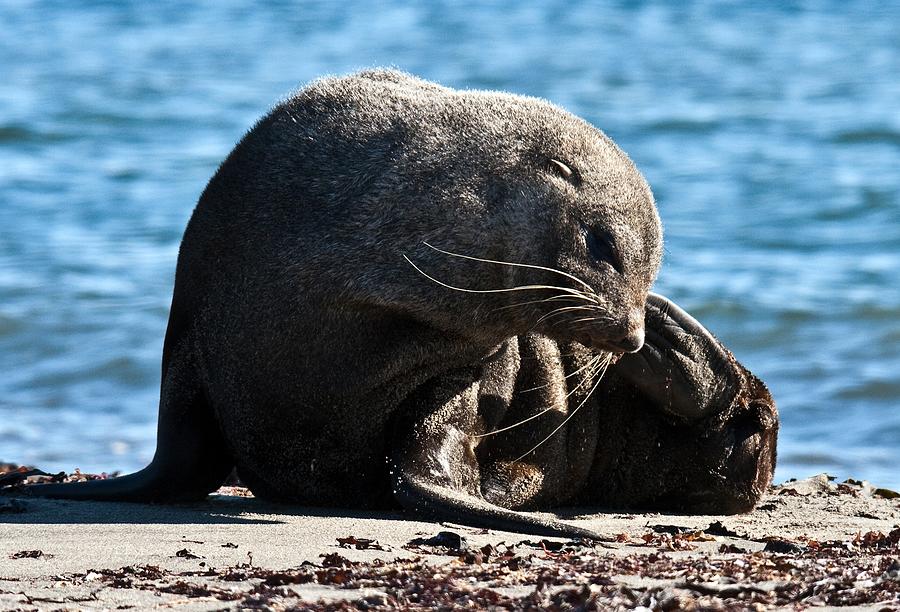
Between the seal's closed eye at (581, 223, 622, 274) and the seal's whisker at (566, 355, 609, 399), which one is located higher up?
the seal's closed eye at (581, 223, 622, 274)

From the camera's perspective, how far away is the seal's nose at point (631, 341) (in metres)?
6.52

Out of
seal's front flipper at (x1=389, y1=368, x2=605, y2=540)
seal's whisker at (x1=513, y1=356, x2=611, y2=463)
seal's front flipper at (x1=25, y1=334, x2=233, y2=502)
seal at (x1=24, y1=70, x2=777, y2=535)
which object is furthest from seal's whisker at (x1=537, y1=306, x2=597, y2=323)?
seal's front flipper at (x1=25, y1=334, x2=233, y2=502)

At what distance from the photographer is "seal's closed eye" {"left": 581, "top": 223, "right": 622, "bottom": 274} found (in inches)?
256

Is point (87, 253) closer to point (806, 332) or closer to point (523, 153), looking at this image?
point (806, 332)

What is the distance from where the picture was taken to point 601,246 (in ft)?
21.4

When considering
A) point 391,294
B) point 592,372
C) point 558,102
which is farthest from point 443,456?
point 558,102

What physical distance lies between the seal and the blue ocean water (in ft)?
4.10

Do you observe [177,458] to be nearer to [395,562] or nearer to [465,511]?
[465,511]

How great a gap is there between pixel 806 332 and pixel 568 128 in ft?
20.4

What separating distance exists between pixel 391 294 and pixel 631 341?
104 centimetres

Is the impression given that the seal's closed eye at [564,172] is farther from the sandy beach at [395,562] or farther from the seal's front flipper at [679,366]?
the sandy beach at [395,562]

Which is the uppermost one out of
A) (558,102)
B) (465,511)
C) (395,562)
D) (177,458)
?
(558,102)

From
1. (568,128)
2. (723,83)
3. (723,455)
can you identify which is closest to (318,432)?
(568,128)

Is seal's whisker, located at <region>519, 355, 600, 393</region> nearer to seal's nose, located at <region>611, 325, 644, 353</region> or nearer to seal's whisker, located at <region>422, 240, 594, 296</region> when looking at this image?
seal's nose, located at <region>611, 325, 644, 353</region>
